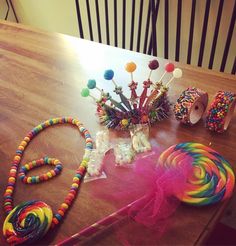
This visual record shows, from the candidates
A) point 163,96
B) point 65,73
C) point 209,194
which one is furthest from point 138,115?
point 65,73

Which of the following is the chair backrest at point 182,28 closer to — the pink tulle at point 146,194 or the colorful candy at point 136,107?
the colorful candy at point 136,107

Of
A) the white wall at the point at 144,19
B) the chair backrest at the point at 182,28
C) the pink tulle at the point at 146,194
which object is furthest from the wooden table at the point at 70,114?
the white wall at the point at 144,19

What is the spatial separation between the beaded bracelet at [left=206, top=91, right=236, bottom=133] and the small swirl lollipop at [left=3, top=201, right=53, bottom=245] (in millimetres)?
448

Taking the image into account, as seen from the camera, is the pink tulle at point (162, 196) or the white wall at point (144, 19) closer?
the pink tulle at point (162, 196)

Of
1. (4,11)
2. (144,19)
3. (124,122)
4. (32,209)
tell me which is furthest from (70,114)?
(4,11)

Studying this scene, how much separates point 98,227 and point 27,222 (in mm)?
143

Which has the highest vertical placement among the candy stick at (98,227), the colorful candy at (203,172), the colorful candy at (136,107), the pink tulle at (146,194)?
the colorful candy at (136,107)

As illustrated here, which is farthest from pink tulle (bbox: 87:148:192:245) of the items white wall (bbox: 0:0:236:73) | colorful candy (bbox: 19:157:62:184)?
white wall (bbox: 0:0:236:73)

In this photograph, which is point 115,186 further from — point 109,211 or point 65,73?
point 65,73

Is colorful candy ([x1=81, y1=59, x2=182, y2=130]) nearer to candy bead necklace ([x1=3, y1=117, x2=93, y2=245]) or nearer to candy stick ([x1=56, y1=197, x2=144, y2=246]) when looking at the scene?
candy bead necklace ([x1=3, y1=117, x2=93, y2=245])

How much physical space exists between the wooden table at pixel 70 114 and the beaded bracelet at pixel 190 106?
0.03 meters

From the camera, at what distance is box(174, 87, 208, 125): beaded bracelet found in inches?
30.4

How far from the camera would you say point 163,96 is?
85cm

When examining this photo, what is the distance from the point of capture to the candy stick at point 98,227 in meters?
0.59
